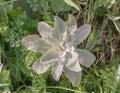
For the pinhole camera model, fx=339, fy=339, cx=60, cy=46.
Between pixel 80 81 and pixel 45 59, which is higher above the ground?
pixel 45 59

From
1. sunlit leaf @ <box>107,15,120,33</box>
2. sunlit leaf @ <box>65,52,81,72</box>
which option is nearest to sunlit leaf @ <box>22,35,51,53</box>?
sunlit leaf @ <box>65,52,81,72</box>

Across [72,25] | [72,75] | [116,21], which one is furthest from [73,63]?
[116,21]

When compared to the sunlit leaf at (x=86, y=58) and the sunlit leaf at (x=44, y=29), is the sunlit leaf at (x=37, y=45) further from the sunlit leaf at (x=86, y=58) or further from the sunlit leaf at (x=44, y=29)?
the sunlit leaf at (x=86, y=58)

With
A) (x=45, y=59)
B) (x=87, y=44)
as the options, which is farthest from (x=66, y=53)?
(x=87, y=44)

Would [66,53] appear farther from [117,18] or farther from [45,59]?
[117,18]

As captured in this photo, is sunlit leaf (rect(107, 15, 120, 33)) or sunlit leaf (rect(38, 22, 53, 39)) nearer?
sunlit leaf (rect(38, 22, 53, 39))

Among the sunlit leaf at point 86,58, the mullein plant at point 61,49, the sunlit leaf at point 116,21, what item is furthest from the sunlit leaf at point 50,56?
Result: the sunlit leaf at point 116,21

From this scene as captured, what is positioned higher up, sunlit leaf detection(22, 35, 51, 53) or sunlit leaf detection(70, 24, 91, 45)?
sunlit leaf detection(70, 24, 91, 45)

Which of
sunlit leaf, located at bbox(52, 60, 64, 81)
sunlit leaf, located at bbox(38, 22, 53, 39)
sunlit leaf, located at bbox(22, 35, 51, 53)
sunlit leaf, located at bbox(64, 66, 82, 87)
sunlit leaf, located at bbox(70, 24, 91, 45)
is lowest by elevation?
sunlit leaf, located at bbox(64, 66, 82, 87)

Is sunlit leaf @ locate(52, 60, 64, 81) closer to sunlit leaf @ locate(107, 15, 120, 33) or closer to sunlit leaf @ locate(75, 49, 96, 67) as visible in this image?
sunlit leaf @ locate(75, 49, 96, 67)
